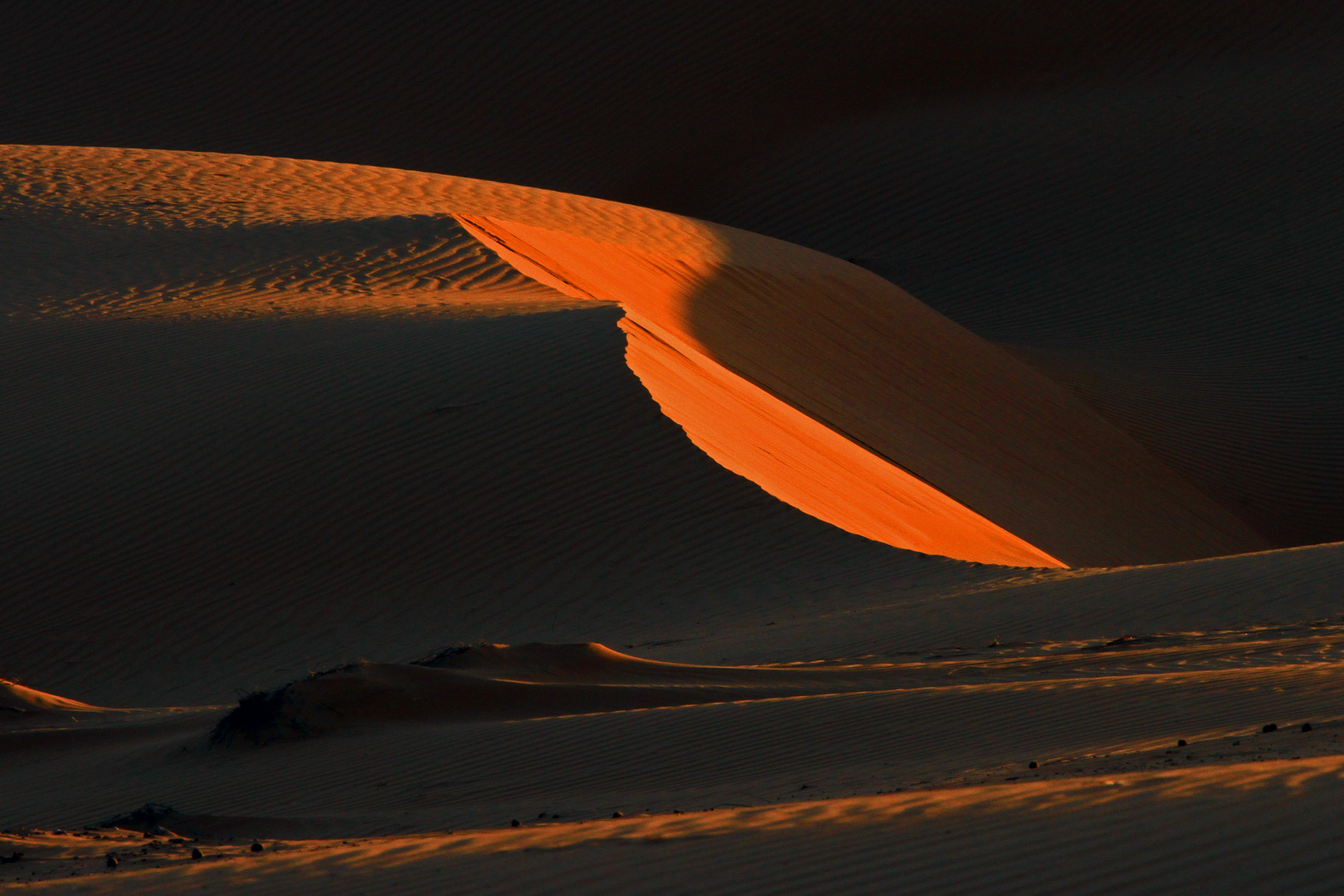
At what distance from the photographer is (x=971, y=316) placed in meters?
23.1

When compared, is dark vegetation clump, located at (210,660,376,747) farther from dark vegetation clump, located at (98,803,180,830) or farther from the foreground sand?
dark vegetation clump, located at (98,803,180,830)

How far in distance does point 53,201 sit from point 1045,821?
17513 mm

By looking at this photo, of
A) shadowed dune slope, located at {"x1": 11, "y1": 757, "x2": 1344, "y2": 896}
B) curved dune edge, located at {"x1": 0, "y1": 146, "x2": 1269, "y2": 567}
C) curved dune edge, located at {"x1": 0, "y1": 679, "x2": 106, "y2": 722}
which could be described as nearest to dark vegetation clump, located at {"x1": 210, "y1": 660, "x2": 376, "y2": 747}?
curved dune edge, located at {"x1": 0, "y1": 679, "x2": 106, "y2": 722}

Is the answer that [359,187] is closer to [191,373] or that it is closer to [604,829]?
[191,373]

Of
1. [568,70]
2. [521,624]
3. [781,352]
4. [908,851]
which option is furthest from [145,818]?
[568,70]

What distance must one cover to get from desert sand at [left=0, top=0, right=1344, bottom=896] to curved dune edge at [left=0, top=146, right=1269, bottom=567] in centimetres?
8

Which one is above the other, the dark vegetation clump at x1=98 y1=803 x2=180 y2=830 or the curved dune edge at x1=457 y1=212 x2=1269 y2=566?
the curved dune edge at x1=457 y1=212 x2=1269 y2=566

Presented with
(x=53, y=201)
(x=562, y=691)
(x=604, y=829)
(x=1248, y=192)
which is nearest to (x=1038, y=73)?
(x=1248, y=192)

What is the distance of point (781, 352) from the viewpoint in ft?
50.9

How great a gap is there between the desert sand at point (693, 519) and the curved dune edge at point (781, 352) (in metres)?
0.08

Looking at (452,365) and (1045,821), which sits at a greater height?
(452,365)

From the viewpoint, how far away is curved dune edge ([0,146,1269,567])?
11953 mm

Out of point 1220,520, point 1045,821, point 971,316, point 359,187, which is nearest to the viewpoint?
point 1045,821

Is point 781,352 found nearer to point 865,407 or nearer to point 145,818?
point 865,407
